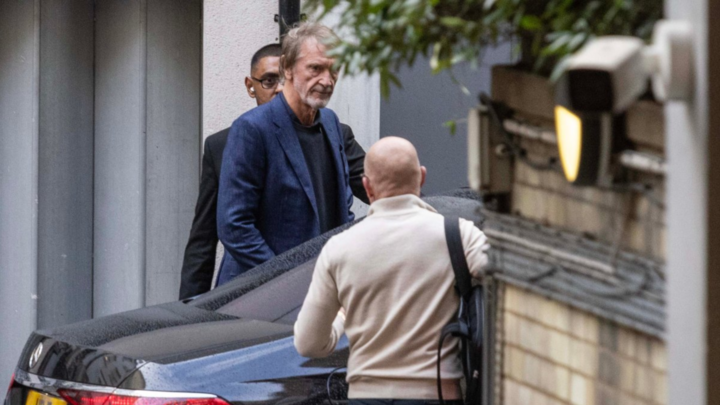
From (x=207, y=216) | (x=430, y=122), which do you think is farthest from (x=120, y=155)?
(x=207, y=216)

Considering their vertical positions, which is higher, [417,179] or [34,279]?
[417,179]

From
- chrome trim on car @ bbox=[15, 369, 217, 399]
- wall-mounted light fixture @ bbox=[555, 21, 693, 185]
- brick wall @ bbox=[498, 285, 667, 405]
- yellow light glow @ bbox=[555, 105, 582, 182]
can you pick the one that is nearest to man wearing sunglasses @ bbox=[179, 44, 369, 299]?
chrome trim on car @ bbox=[15, 369, 217, 399]

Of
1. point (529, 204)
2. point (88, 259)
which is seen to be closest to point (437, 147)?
point (88, 259)

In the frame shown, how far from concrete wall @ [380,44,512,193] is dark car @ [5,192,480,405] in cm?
349

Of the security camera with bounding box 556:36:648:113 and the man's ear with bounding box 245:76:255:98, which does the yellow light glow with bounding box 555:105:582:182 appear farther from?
the man's ear with bounding box 245:76:255:98

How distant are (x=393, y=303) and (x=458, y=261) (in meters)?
0.24

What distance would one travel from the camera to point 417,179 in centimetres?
430

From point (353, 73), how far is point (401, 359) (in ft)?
3.65

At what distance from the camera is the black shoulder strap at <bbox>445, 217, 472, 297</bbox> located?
4.06m

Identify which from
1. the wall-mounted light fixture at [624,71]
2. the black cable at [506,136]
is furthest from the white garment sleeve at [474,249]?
the wall-mounted light fixture at [624,71]

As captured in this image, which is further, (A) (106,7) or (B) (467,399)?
(A) (106,7)

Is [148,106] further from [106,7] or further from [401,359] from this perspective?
[401,359]

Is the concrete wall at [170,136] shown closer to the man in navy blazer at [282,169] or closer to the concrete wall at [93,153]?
the concrete wall at [93,153]

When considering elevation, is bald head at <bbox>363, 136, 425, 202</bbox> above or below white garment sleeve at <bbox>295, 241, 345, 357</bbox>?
above
